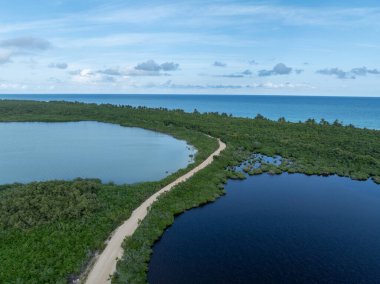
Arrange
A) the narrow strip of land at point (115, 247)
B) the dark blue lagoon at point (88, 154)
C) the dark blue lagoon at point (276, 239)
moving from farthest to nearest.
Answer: the dark blue lagoon at point (88, 154) → the dark blue lagoon at point (276, 239) → the narrow strip of land at point (115, 247)

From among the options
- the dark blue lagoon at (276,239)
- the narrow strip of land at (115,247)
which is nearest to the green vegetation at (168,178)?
the narrow strip of land at (115,247)

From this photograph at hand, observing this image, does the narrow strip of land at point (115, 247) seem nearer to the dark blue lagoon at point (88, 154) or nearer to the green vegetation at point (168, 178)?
the green vegetation at point (168, 178)

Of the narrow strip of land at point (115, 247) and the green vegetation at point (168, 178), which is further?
the green vegetation at point (168, 178)

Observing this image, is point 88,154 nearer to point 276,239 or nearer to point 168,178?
point 168,178

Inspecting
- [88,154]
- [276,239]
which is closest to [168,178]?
[276,239]

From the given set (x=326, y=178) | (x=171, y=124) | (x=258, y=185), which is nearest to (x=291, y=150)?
(x=326, y=178)

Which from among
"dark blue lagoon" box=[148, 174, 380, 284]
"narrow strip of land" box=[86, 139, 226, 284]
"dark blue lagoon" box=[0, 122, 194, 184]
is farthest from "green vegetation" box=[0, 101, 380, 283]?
"dark blue lagoon" box=[0, 122, 194, 184]

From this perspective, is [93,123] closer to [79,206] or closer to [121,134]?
[121,134]
